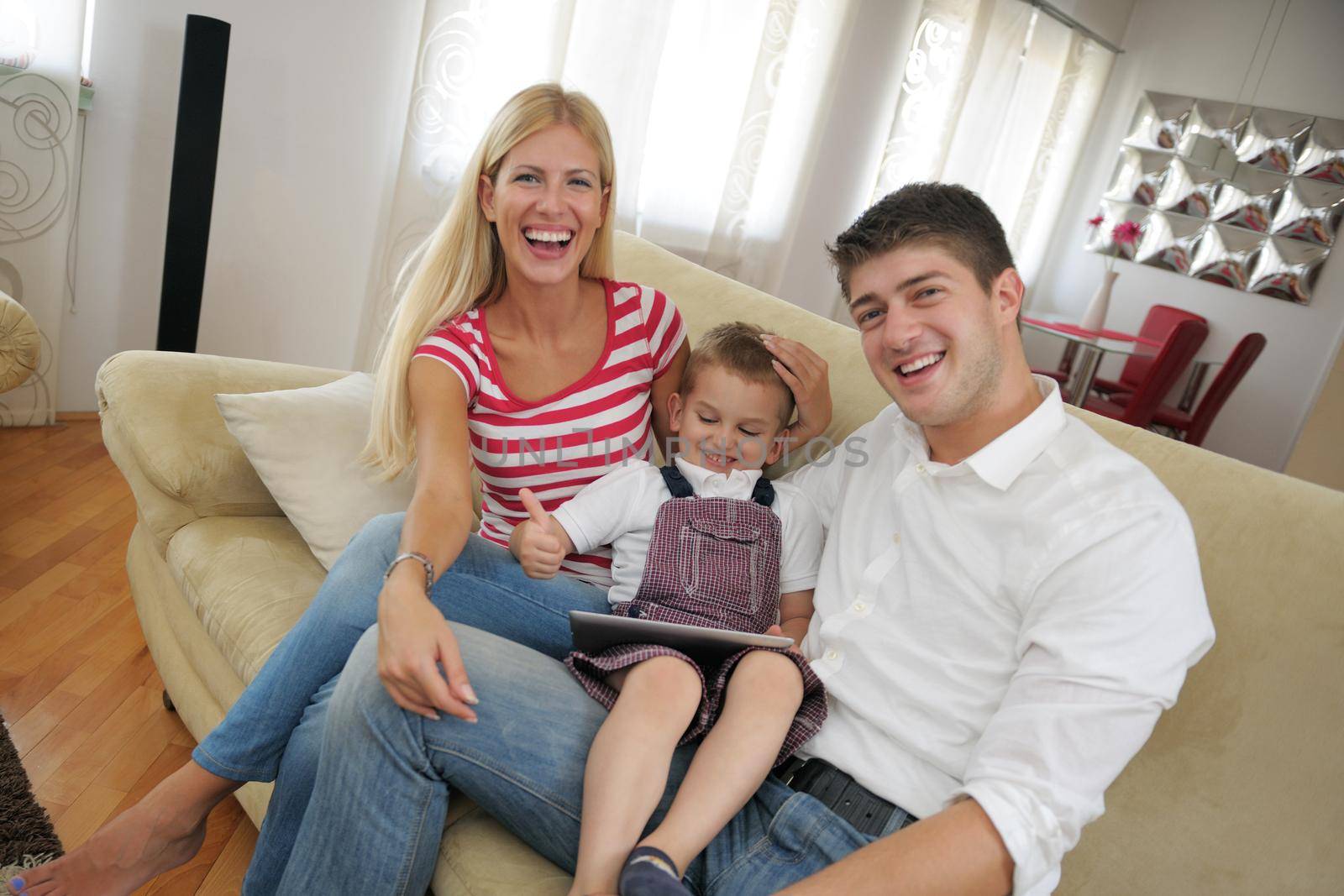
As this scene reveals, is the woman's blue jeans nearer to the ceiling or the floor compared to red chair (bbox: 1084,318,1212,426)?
nearer to the floor

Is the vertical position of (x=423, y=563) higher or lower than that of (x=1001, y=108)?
lower

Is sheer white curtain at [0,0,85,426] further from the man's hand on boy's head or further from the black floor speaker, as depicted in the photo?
the man's hand on boy's head

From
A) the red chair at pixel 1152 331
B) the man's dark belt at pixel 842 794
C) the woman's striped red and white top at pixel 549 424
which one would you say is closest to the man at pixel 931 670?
the man's dark belt at pixel 842 794

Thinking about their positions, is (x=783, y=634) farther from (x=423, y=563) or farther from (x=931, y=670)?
(x=423, y=563)

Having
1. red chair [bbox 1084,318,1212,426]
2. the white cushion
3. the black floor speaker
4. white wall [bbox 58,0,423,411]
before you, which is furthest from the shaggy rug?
red chair [bbox 1084,318,1212,426]

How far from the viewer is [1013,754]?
3.17ft

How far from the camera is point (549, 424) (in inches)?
60.7

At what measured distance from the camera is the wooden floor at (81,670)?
5.10ft

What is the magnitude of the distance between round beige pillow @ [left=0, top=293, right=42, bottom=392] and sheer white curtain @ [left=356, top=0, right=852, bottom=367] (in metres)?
1.16

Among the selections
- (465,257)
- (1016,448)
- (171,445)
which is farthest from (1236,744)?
(171,445)

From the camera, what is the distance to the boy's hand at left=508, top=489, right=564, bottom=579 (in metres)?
1.33

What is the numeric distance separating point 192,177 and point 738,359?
67.2 inches

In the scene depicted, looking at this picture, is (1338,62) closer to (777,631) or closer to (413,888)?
(777,631)

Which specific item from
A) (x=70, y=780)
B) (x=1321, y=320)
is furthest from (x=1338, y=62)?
(x=70, y=780)
